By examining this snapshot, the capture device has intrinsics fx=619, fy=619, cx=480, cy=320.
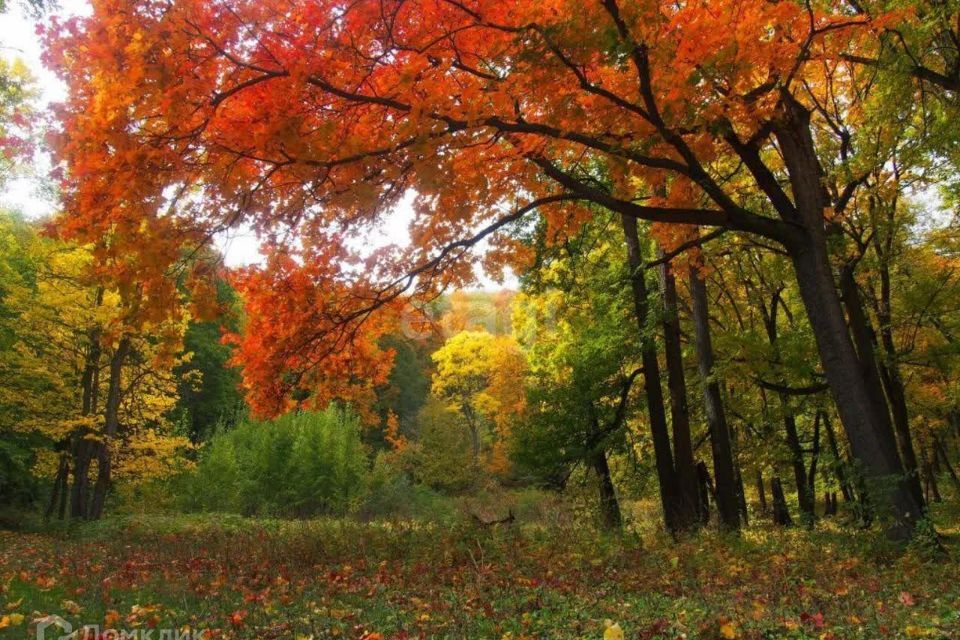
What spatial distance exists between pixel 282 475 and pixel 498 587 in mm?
20702

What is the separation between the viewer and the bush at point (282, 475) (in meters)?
24.3

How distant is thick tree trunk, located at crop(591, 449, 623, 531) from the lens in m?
12.5

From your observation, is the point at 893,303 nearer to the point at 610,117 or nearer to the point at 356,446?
the point at 610,117

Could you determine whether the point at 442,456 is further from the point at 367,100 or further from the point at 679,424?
the point at 367,100

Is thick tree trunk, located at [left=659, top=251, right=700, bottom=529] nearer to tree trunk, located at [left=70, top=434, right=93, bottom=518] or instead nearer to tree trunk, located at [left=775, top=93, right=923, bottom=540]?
tree trunk, located at [left=775, top=93, right=923, bottom=540]

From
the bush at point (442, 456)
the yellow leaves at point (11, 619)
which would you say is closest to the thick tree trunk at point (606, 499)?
the yellow leaves at point (11, 619)

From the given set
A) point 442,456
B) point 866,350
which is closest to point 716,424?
point 866,350

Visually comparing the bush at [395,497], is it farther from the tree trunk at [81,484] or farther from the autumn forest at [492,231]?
the autumn forest at [492,231]

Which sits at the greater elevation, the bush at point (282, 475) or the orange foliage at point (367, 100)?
the orange foliage at point (367, 100)

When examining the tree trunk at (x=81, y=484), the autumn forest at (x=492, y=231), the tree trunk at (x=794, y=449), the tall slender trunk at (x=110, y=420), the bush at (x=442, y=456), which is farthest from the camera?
the bush at (x=442, y=456)

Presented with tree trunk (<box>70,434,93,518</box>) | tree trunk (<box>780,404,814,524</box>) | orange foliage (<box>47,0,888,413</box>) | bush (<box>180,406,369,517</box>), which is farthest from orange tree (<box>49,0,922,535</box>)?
bush (<box>180,406,369,517</box>)

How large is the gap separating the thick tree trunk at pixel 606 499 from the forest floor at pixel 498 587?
2747 mm

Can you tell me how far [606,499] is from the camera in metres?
14.0

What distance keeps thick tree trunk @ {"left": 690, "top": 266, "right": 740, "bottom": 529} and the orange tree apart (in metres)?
4.36
